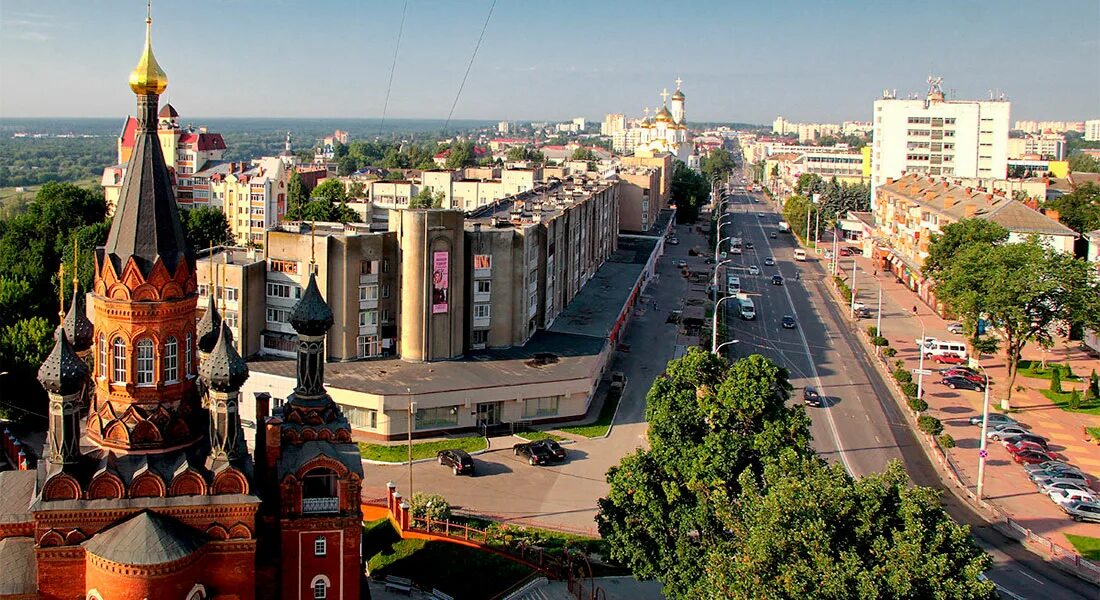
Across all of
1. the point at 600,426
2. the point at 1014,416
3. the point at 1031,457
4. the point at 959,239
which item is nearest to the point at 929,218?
the point at 959,239

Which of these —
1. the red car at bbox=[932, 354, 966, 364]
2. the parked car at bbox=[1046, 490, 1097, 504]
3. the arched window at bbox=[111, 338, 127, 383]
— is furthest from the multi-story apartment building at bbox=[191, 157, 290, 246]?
the parked car at bbox=[1046, 490, 1097, 504]

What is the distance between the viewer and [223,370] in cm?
2684

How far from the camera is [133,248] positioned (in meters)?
27.4

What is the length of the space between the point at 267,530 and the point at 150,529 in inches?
150

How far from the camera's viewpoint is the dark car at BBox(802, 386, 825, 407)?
5888cm

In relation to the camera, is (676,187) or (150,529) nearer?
(150,529)

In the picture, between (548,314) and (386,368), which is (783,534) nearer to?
(386,368)

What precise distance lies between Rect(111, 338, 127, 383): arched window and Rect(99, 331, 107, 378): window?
1.06 ft

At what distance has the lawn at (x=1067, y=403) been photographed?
192ft

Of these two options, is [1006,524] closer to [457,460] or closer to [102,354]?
[457,460]

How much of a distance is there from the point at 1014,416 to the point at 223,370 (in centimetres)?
4824

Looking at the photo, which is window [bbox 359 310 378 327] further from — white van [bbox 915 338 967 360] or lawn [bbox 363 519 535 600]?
white van [bbox 915 338 967 360]

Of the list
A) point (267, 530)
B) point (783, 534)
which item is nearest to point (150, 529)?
point (267, 530)

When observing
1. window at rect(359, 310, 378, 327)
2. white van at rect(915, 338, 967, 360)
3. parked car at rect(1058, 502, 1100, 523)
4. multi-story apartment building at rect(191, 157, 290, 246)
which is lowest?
parked car at rect(1058, 502, 1100, 523)
